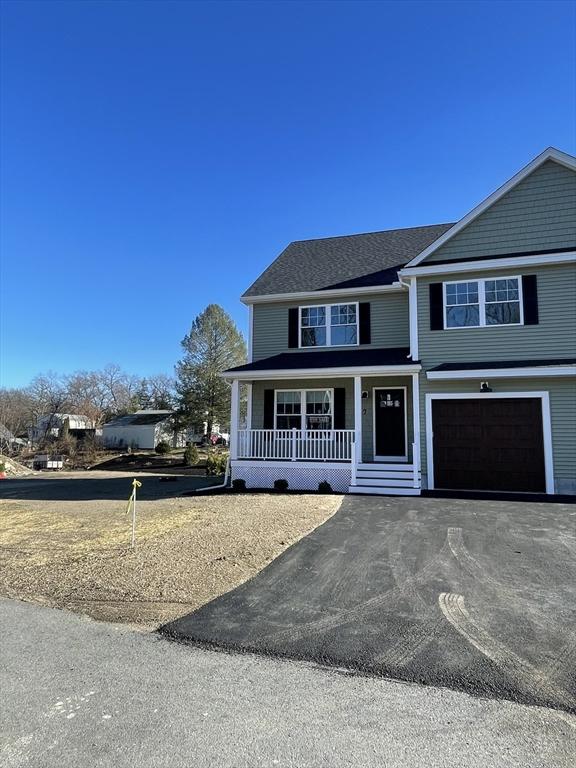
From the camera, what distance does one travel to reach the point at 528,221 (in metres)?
12.8

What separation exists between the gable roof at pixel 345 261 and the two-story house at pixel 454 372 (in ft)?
1.39

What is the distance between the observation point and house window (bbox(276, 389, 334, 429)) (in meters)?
15.0

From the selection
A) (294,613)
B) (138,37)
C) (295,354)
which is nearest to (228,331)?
(295,354)

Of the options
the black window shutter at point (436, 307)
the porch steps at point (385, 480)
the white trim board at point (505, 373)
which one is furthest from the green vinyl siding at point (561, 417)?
the porch steps at point (385, 480)

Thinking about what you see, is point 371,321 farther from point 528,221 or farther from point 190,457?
point 190,457

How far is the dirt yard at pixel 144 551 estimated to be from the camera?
4.79m

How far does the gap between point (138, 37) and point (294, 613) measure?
13646 mm

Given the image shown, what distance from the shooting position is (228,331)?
125ft

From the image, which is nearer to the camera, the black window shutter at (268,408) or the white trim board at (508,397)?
the white trim board at (508,397)

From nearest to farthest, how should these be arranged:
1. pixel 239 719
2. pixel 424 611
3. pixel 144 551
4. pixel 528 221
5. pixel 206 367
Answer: pixel 239 719, pixel 424 611, pixel 144 551, pixel 528 221, pixel 206 367

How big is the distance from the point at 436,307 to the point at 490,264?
177 cm

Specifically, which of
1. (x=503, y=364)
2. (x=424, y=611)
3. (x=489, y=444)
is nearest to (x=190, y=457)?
(x=489, y=444)

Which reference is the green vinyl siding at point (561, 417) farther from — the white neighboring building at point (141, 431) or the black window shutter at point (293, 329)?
the white neighboring building at point (141, 431)

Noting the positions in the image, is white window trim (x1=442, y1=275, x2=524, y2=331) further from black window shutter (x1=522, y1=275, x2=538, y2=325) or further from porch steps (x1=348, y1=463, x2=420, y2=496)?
porch steps (x1=348, y1=463, x2=420, y2=496)
